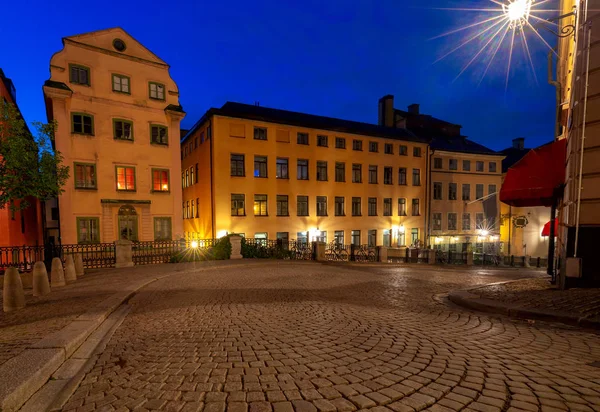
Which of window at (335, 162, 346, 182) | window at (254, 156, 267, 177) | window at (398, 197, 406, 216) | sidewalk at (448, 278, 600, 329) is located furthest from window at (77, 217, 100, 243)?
window at (398, 197, 406, 216)

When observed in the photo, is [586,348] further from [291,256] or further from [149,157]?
[149,157]

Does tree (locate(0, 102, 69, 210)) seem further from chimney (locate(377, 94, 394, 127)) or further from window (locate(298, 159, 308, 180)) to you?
chimney (locate(377, 94, 394, 127))

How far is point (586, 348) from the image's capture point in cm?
409

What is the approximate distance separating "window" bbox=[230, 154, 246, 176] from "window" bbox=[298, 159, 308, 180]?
5509mm

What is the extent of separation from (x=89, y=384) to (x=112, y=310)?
11.6ft

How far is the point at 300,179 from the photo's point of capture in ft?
91.2

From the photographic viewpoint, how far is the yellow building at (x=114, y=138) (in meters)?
18.9

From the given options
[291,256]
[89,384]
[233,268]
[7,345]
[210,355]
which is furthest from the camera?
[291,256]

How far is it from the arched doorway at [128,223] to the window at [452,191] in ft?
113

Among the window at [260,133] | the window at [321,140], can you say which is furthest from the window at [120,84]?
the window at [321,140]

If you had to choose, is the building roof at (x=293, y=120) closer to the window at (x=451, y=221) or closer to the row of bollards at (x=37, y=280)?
the window at (x=451, y=221)

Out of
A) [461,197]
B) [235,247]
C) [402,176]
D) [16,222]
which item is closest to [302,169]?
[402,176]

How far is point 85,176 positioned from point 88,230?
3.67m

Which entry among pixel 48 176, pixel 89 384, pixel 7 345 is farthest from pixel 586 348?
pixel 48 176
